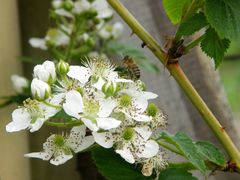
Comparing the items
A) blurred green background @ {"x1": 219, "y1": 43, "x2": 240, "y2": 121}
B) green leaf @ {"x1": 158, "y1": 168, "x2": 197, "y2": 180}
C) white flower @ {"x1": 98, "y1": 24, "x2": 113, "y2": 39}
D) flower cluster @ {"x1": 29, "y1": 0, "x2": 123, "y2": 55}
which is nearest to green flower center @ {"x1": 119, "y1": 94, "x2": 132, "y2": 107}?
green leaf @ {"x1": 158, "y1": 168, "x2": 197, "y2": 180}

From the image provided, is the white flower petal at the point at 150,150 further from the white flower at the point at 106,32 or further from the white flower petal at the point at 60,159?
the white flower at the point at 106,32

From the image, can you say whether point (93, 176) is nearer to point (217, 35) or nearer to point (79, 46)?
point (79, 46)

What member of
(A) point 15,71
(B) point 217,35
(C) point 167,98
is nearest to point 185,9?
(B) point 217,35

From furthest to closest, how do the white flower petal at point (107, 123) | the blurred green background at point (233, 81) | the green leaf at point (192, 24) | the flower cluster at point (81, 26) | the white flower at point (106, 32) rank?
the blurred green background at point (233, 81) < the white flower at point (106, 32) < the flower cluster at point (81, 26) < the green leaf at point (192, 24) < the white flower petal at point (107, 123)

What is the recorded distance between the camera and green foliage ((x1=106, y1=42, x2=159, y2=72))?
1107 mm

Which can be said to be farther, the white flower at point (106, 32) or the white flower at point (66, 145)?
the white flower at point (106, 32)

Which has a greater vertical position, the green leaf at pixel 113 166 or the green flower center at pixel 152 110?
the green flower center at pixel 152 110

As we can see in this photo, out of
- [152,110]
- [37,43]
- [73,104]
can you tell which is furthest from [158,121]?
[37,43]

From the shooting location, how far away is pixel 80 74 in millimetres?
619

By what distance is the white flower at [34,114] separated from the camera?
60 centimetres

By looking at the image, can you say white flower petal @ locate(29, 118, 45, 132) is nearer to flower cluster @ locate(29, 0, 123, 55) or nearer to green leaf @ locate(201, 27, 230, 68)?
green leaf @ locate(201, 27, 230, 68)

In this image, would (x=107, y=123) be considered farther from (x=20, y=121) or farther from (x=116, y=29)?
(x=116, y=29)

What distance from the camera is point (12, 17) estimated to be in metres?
1.28

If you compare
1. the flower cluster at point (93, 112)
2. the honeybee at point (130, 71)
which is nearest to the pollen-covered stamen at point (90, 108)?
the flower cluster at point (93, 112)
